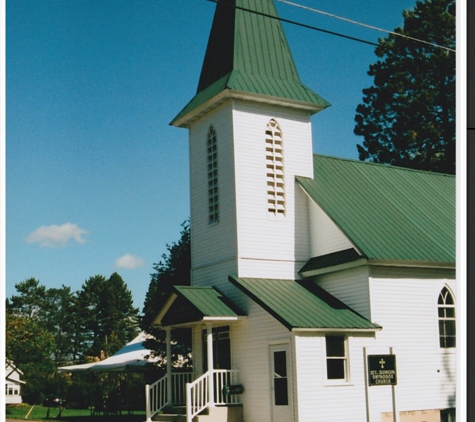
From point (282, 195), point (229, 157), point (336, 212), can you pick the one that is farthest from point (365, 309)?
point (229, 157)

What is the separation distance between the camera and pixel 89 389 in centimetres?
1298

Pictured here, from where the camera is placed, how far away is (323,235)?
16375mm

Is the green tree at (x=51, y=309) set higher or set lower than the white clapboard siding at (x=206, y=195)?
lower

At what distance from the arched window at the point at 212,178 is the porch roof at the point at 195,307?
1.85 m

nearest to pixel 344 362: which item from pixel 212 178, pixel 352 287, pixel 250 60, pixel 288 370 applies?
pixel 288 370

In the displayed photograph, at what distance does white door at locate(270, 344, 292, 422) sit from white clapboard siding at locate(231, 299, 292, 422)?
0.37ft

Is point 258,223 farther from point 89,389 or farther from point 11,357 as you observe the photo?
point 11,357

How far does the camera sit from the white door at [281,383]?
1402cm

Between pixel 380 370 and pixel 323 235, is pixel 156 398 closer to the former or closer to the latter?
pixel 323 235

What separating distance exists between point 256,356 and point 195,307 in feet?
5.19

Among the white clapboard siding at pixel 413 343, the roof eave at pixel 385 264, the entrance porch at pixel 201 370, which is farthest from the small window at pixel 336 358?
the entrance porch at pixel 201 370

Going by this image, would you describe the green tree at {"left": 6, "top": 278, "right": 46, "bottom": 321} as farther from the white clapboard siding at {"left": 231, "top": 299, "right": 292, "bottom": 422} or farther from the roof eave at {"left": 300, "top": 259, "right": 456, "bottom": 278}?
the roof eave at {"left": 300, "top": 259, "right": 456, "bottom": 278}

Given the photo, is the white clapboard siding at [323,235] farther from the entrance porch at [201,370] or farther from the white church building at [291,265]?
the entrance porch at [201,370]

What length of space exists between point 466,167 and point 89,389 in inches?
299
